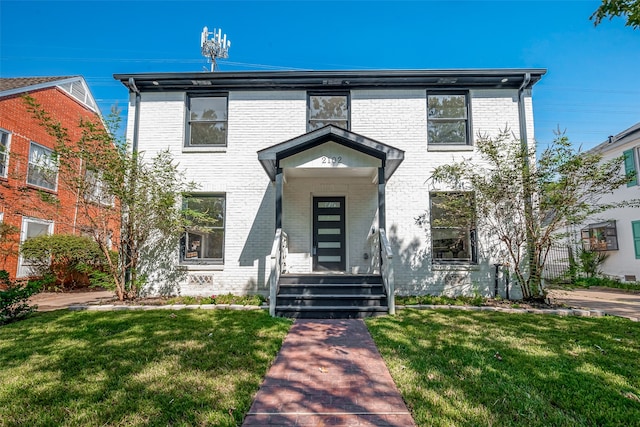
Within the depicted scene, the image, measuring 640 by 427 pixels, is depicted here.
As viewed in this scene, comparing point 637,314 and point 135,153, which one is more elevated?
point 135,153

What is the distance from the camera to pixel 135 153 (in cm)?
795

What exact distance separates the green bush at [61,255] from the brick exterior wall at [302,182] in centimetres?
471

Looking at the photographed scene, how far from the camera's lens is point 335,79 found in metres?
9.01

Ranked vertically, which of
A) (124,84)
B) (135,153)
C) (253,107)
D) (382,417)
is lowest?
(382,417)

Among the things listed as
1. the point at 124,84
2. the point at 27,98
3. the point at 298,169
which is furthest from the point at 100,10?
the point at 298,169

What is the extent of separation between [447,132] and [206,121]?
6.92m

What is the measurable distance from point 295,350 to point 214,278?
15.7 feet

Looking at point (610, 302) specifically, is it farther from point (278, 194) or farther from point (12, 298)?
point (12, 298)

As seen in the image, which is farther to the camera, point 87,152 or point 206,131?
point 206,131

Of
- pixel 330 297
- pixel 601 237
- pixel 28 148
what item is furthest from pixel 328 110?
pixel 601 237

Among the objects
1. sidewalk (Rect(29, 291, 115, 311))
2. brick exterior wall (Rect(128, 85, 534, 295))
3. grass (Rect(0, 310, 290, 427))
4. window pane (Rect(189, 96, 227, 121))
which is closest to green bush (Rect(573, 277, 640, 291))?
brick exterior wall (Rect(128, 85, 534, 295))

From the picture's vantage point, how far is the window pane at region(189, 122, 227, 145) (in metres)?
9.30

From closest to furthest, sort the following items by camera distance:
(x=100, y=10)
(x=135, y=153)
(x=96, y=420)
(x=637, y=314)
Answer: (x=96, y=420), (x=637, y=314), (x=135, y=153), (x=100, y=10)

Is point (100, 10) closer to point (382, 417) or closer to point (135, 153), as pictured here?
point (135, 153)
